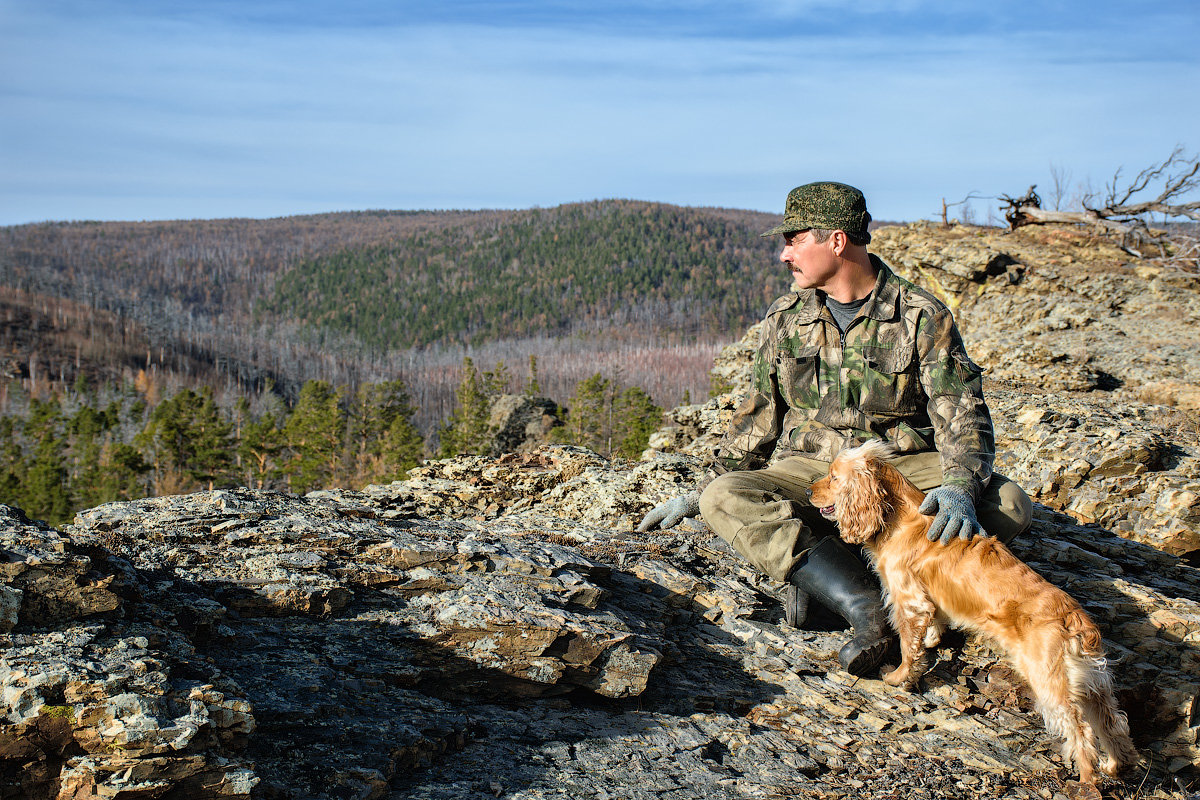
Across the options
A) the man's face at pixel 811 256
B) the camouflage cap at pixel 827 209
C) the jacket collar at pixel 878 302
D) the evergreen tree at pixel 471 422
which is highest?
the camouflage cap at pixel 827 209

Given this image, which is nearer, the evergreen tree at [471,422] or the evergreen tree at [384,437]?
the evergreen tree at [384,437]

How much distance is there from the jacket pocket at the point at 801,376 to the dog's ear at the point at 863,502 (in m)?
1.05

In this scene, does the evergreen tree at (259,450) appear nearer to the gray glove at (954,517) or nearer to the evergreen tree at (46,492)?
the evergreen tree at (46,492)

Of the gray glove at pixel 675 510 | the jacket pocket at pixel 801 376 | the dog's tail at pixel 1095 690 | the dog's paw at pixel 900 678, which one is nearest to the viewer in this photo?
the dog's tail at pixel 1095 690

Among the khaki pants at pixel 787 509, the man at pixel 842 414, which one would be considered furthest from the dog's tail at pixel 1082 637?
the khaki pants at pixel 787 509

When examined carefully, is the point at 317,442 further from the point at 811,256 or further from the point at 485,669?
the point at 485,669

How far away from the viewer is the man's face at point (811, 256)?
5.29 m

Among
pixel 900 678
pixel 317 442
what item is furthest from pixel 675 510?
pixel 317 442

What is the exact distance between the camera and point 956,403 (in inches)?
195

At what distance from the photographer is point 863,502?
462 centimetres

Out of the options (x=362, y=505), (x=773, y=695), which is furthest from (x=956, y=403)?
(x=362, y=505)

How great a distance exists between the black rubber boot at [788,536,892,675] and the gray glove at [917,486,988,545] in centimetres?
58

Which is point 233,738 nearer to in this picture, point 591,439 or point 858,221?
point 858,221

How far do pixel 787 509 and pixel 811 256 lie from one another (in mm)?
1676
